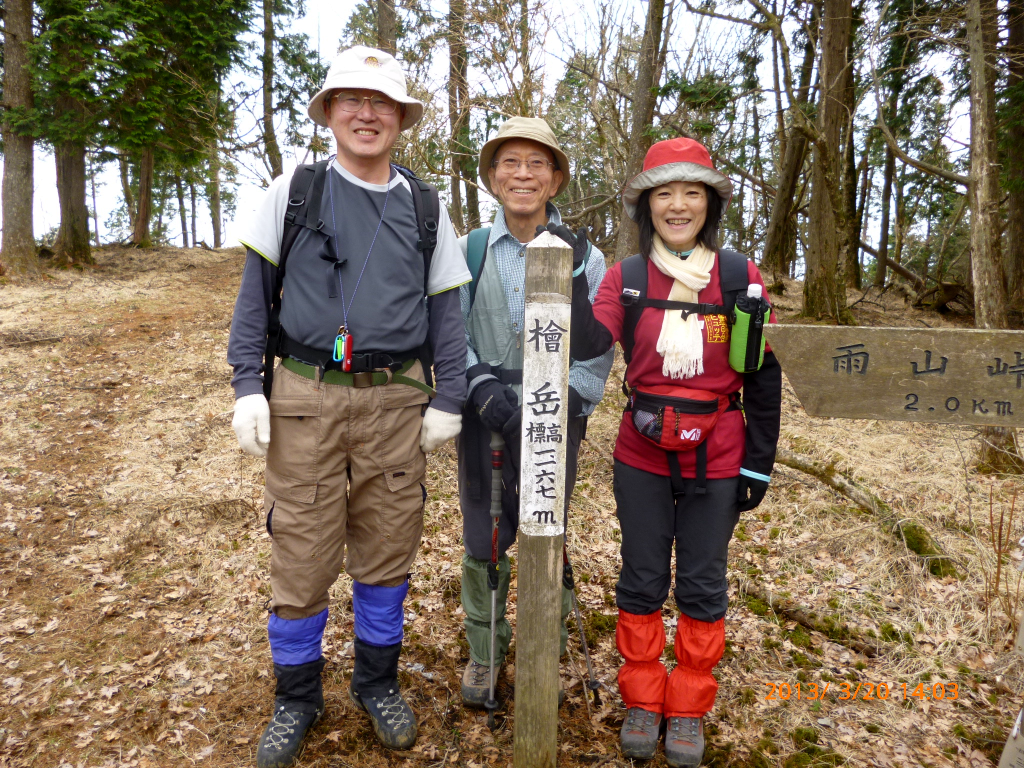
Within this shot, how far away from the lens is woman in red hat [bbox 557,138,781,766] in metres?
2.76

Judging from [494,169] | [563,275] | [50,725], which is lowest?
[50,725]

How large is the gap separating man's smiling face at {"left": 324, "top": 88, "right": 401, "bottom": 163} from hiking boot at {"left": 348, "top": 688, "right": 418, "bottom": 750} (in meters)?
2.61

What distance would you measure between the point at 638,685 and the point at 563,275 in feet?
6.85

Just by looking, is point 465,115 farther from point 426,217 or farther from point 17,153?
point 17,153

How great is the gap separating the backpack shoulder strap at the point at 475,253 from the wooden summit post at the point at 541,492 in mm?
896

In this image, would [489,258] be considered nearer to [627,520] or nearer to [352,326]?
[352,326]

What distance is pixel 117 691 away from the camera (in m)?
3.38

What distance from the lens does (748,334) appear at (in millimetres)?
2688

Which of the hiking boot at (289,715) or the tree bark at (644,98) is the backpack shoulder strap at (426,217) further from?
the tree bark at (644,98)

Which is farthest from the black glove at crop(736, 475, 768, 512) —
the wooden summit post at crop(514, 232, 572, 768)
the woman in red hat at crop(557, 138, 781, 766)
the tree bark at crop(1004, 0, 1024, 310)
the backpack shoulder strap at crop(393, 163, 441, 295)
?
the tree bark at crop(1004, 0, 1024, 310)

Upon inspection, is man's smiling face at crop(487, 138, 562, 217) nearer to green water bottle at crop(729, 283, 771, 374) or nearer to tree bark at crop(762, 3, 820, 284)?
green water bottle at crop(729, 283, 771, 374)

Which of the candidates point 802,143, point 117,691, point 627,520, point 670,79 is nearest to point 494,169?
point 627,520

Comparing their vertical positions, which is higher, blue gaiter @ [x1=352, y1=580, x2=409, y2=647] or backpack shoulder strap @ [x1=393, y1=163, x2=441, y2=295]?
backpack shoulder strap @ [x1=393, y1=163, x2=441, y2=295]
